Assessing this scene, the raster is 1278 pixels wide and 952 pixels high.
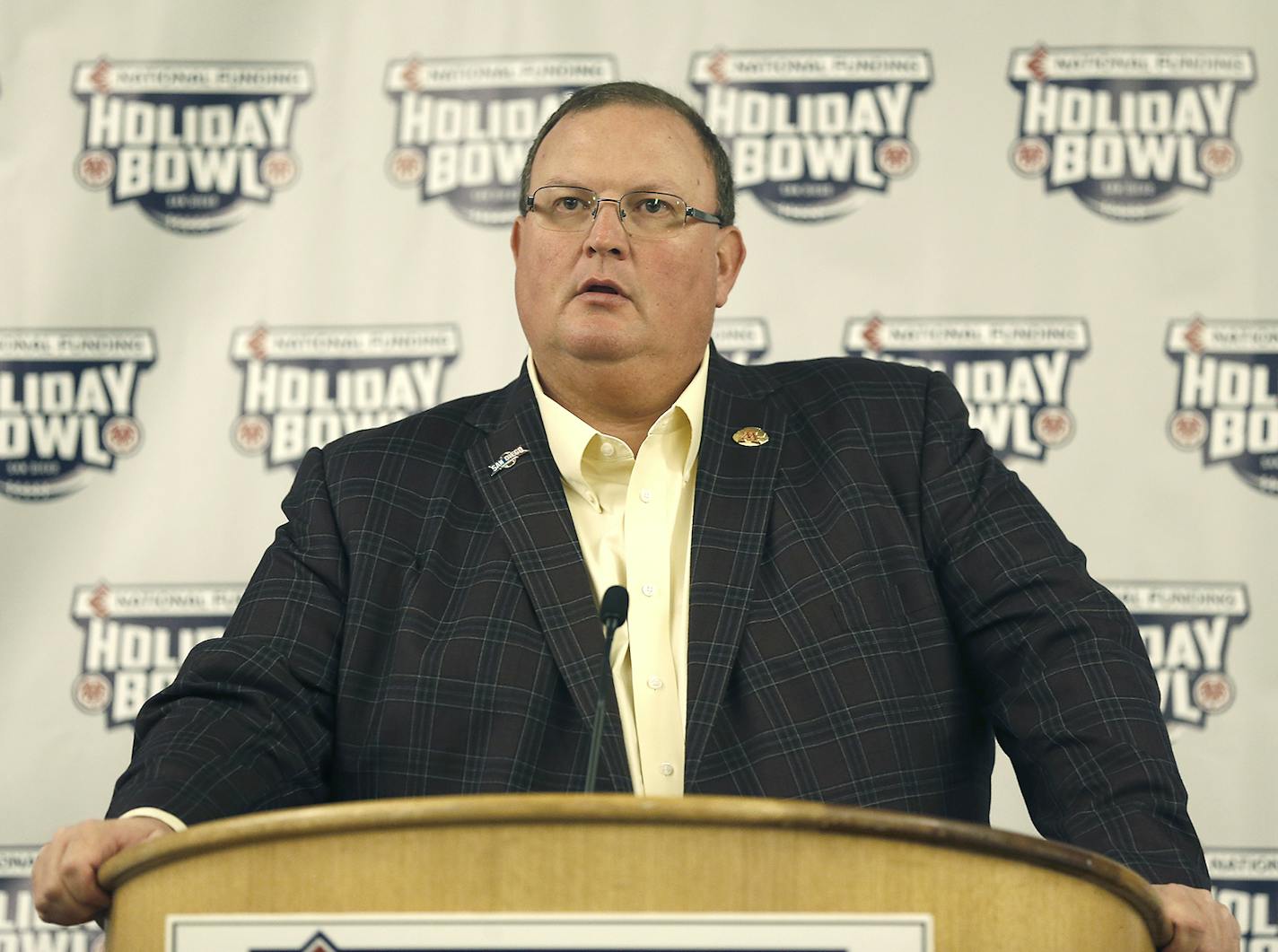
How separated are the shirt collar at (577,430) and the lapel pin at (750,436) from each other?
6cm

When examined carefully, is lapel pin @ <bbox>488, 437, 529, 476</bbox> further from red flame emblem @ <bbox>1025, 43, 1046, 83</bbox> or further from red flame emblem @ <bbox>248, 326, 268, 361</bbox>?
red flame emblem @ <bbox>1025, 43, 1046, 83</bbox>

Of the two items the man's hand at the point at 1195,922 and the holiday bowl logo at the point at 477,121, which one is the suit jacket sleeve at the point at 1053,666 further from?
the holiday bowl logo at the point at 477,121

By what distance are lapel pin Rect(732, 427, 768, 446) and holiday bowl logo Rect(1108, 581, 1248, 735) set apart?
3.94ft

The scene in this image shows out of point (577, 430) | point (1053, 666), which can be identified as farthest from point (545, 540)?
point (1053, 666)

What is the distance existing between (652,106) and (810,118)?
1.02m

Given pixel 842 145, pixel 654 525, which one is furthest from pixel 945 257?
pixel 654 525

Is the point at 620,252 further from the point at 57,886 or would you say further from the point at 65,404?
the point at 65,404

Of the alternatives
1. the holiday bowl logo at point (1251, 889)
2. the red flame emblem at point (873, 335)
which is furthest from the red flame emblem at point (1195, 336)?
the holiday bowl logo at point (1251, 889)

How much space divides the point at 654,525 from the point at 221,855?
47.0 inches

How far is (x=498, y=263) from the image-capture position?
3701 mm

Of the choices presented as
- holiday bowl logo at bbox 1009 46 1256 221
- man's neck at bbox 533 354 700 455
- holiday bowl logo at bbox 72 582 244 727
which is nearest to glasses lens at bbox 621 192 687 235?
man's neck at bbox 533 354 700 455

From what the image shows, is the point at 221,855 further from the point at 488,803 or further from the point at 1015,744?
the point at 1015,744

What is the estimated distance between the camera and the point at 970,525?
7.94ft

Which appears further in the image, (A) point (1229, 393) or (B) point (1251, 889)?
(A) point (1229, 393)
